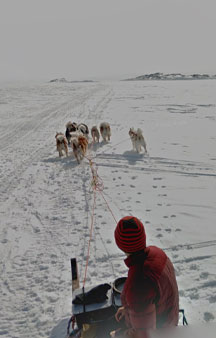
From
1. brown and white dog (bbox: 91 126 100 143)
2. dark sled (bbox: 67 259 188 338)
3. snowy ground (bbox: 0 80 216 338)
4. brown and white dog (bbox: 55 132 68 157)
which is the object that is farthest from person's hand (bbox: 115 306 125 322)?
brown and white dog (bbox: 91 126 100 143)

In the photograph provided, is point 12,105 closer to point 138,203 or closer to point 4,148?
point 4,148

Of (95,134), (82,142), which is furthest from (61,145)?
(95,134)

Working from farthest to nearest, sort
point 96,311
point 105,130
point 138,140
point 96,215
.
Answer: point 105,130
point 138,140
point 96,215
point 96,311

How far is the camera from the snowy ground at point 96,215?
11.3ft

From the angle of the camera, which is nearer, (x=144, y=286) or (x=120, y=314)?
(x=144, y=286)

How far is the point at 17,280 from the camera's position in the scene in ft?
12.6

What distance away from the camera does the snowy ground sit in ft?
11.3

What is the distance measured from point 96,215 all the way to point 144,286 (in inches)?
147

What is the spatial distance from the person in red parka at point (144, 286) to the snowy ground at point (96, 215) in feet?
4.78

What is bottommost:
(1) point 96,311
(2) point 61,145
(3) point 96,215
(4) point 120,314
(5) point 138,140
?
A: (3) point 96,215

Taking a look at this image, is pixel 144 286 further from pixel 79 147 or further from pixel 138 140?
pixel 138 140

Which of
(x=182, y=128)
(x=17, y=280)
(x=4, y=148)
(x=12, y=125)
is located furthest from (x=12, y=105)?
(x=17, y=280)

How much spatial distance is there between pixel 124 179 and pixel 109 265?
10.9 ft

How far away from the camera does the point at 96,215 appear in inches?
213
